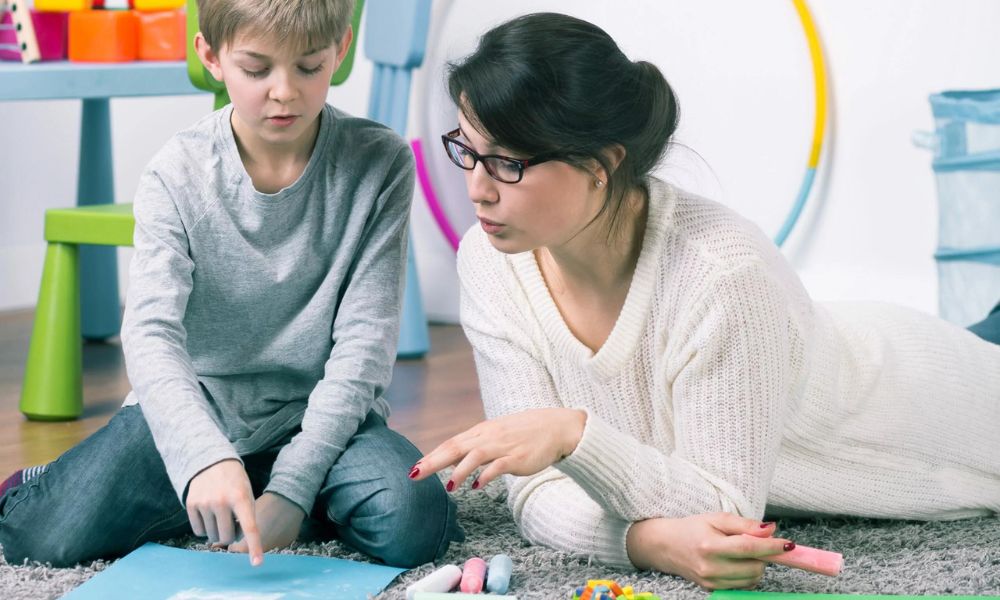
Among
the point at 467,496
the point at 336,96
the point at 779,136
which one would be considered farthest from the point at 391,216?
the point at 336,96

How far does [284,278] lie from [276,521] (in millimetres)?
252

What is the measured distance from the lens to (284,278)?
138 cm

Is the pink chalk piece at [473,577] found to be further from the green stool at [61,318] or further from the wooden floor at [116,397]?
the green stool at [61,318]

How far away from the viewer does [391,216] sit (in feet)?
4.69

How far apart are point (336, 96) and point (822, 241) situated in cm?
109

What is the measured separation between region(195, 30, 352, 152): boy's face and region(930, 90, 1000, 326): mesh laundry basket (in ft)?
4.17

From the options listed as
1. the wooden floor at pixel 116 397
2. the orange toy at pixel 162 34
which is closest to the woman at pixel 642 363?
the wooden floor at pixel 116 397

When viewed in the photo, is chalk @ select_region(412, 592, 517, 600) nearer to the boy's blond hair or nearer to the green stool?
the boy's blond hair

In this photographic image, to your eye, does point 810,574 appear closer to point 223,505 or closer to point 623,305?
point 623,305

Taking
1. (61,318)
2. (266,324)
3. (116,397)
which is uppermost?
(266,324)

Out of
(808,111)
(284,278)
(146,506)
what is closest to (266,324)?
(284,278)

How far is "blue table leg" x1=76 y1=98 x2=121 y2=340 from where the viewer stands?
98.2 inches

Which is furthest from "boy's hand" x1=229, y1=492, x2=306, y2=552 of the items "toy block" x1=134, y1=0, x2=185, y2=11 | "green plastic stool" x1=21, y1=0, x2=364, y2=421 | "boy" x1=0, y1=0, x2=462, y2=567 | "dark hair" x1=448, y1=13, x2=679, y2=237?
"toy block" x1=134, y1=0, x2=185, y2=11

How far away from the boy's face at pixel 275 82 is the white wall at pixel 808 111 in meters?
1.20
